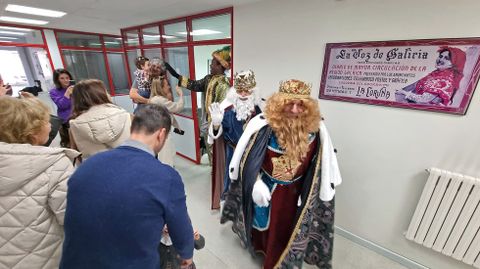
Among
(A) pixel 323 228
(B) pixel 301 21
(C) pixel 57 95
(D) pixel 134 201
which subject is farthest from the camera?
(C) pixel 57 95

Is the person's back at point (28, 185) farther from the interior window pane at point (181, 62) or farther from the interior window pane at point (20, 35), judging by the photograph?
the interior window pane at point (20, 35)

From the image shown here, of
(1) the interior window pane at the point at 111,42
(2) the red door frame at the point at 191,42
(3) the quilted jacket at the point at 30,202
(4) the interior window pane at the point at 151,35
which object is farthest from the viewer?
(1) the interior window pane at the point at 111,42

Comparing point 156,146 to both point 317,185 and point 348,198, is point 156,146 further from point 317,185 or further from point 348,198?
point 348,198

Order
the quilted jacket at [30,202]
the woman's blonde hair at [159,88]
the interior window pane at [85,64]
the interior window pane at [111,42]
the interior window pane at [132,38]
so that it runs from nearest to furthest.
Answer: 1. the quilted jacket at [30,202]
2. the woman's blonde hair at [159,88]
3. the interior window pane at [132,38]
4. the interior window pane at [85,64]
5. the interior window pane at [111,42]

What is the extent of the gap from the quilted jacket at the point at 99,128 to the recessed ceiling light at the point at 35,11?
8.83 feet

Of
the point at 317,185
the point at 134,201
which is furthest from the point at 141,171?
the point at 317,185

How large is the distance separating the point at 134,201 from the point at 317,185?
1.24 metres

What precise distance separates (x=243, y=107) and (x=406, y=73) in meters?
1.29

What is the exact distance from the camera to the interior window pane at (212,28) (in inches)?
101

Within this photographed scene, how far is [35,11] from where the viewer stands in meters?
2.99

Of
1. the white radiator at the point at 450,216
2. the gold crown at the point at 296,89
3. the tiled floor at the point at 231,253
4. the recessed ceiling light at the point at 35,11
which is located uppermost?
the recessed ceiling light at the point at 35,11

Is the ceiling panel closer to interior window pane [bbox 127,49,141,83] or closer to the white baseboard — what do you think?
interior window pane [bbox 127,49,141,83]

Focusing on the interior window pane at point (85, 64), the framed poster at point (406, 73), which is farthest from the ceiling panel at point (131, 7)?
the interior window pane at point (85, 64)

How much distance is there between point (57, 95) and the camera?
265 centimetres
